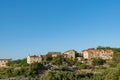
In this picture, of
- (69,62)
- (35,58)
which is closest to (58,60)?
(69,62)

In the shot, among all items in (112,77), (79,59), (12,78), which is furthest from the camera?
(79,59)

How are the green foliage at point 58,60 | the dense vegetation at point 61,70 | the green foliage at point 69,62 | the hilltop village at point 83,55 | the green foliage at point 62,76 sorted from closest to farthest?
the green foliage at point 62,76 → the dense vegetation at point 61,70 → the green foliage at point 69,62 → the green foliage at point 58,60 → the hilltop village at point 83,55

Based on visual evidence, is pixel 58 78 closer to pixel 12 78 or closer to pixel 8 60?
pixel 12 78

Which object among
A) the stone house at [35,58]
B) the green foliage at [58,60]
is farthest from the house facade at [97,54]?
the stone house at [35,58]

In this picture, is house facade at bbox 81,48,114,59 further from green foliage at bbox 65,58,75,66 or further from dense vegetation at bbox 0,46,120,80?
green foliage at bbox 65,58,75,66

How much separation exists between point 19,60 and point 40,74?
66.5 feet

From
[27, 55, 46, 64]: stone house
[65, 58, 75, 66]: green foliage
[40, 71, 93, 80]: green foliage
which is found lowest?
[40, 71, 93, 80]: green foliage

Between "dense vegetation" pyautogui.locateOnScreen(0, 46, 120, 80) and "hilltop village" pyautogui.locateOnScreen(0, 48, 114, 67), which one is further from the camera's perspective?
"hilltop village" pyautogui.locateOnScreen(0, 48, 114, 67)

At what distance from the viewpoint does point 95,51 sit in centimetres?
7394

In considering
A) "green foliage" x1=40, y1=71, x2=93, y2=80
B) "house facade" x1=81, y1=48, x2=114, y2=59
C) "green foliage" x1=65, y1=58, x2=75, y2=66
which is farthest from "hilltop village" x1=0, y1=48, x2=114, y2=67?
"green foliage" x1=40, y1=71, x2=93, y2=80

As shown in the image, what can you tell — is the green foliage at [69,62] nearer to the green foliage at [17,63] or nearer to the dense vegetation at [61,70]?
the dense vegetation at [61,70]

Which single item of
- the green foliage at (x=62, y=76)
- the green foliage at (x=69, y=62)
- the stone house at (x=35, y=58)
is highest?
the stone house at (x=35, y=58)

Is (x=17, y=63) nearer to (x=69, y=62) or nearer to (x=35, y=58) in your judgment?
(x=35, y=58)

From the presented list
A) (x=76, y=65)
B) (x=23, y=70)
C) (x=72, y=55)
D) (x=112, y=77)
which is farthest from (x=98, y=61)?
(x=112, y=77)
